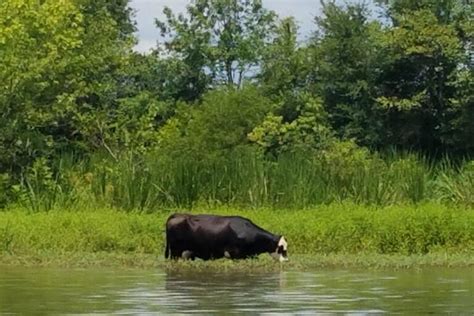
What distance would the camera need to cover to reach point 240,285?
1520 cm

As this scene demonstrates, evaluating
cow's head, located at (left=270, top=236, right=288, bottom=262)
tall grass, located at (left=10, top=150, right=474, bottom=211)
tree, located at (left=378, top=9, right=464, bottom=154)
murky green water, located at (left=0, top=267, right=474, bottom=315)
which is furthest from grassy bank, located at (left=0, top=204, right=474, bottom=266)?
tree, located at (left=378, top=9, right=464, bottom=154)

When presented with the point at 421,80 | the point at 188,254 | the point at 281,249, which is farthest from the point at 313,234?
the point at 421,80

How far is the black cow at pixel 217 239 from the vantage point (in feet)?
62.2

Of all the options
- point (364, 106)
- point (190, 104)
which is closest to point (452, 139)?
point (364, 106)

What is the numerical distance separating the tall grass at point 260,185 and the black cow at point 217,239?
470cm

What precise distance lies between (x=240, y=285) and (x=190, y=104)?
2564cm

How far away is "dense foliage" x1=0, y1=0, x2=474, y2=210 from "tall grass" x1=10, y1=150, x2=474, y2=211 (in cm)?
3

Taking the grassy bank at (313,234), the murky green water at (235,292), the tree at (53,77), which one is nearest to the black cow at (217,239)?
the grassy bank at (313,234)

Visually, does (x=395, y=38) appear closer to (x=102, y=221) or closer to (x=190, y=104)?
(x=190, y=104)

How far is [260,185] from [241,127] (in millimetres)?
7816

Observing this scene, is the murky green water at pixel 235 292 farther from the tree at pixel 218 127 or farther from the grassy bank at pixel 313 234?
the tree at pixel 218 127

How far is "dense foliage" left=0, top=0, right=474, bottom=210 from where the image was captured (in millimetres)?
24359

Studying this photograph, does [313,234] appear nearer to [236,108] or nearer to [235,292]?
[235,292]

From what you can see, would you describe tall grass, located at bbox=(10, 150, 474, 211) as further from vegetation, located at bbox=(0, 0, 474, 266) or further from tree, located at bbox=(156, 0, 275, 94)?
tree, located at bbox=(156, 0, 275, 94)
